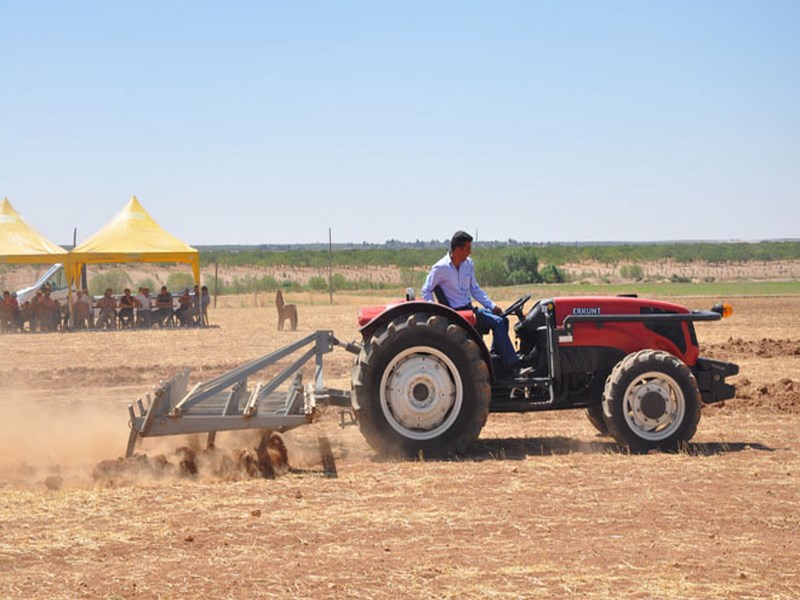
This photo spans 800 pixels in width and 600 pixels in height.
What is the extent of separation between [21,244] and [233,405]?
21928 millimetres

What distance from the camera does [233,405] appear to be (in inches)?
344

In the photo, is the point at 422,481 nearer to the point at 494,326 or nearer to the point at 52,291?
the point at 494,326

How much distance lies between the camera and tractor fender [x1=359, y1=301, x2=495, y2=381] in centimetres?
877

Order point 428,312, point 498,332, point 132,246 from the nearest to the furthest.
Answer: point 428,312 < point 498,332 < point 132,246

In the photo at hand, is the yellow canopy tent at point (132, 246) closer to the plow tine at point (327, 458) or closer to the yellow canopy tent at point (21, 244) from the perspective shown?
the yellow canopy tent at point (21, 244)

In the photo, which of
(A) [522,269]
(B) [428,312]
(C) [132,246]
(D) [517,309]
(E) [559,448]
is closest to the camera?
(B) [428,312]

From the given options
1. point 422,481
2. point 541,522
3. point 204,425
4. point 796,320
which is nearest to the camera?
point 541,522

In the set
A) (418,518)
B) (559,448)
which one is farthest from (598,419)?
(418,518)

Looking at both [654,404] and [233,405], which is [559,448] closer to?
[654,404]

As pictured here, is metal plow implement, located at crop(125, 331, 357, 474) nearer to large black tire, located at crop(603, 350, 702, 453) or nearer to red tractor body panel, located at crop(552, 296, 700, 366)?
red tractor body panel, located at crop(552, 296, 700, 366)

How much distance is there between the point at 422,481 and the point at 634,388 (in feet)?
6.78

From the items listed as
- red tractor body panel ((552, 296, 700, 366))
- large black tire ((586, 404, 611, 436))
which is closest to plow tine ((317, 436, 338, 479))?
red tractor body panel ((552, 296, 700, 366))

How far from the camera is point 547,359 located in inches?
360

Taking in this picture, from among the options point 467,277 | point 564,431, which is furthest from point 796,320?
point 467,277
